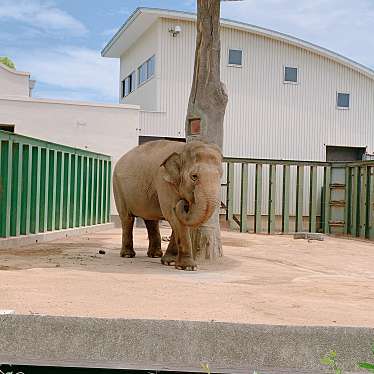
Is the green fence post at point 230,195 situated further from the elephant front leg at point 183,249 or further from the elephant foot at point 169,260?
the elephant front leg at point 183,249

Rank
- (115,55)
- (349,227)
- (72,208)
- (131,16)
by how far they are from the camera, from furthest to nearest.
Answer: (115,55)
(131,16)
(349,227)
(72,208)

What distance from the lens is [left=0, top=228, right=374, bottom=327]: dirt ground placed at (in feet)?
16.1

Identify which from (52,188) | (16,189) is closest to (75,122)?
(52,188)

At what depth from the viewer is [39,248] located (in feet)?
34.1

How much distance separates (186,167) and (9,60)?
3861cm

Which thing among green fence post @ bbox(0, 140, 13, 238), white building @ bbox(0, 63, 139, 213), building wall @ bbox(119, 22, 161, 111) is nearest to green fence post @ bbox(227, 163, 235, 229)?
white building @ bbox(0, 63, 139, 213)

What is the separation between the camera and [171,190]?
7.99m

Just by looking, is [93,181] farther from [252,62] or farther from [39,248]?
[252,62]

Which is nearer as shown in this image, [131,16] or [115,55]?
[131,16]

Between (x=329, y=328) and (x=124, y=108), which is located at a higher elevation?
(x=124, y=108)

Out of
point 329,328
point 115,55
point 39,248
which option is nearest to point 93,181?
point 39,248

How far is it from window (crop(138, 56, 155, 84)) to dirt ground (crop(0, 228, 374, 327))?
505 inches

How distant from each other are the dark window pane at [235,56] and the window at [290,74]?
1836mm

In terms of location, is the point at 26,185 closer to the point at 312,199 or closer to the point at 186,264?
the point at 186,264
